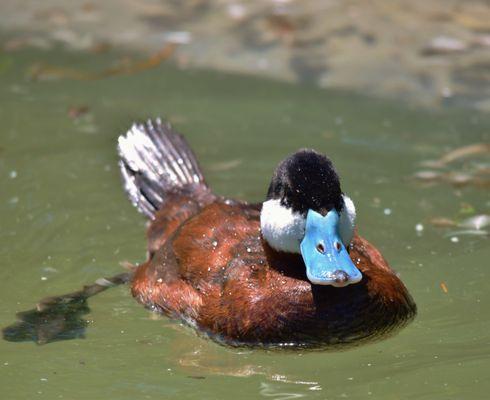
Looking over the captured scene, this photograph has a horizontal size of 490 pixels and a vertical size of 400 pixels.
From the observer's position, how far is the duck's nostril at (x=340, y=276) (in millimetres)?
5102

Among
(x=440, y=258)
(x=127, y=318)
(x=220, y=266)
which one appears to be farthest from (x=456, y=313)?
(x=127, y=318)

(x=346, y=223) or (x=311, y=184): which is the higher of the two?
(x=311, y=184)

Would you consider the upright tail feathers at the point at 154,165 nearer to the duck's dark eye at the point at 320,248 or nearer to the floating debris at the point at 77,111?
the floating debris at the point at 77,111

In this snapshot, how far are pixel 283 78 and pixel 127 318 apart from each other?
437cm

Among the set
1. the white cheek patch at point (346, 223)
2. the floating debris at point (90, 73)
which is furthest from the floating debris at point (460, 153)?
the floating debris at point (90, 73)

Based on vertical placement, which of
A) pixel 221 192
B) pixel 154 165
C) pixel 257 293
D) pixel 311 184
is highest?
pixel 311 184

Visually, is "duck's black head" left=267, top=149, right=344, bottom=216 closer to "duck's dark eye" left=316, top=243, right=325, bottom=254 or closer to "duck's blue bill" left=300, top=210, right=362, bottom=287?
"duck's blue bill" left=300, top=210, right=362, bottom=287

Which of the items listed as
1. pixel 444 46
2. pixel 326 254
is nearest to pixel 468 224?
pixel 326 254

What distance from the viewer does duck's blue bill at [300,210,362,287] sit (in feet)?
16.8

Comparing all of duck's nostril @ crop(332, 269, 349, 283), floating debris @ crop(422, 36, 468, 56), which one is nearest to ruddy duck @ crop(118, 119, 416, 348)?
duck's nostril @ crop(332, 269, 349, 283)

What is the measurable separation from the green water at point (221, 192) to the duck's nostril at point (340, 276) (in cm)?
44

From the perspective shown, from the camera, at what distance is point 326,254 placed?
207 inches

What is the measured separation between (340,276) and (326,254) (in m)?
0.18

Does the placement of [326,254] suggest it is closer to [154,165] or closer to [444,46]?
[154,165]
